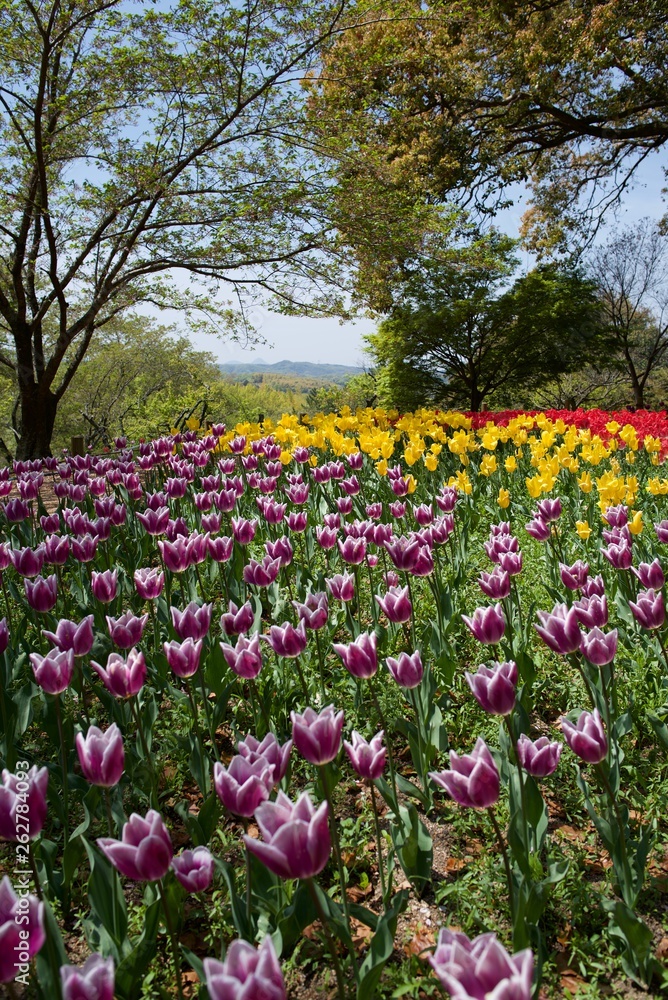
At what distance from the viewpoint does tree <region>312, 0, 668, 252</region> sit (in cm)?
1239

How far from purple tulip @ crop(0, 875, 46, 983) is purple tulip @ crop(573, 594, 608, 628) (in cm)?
160

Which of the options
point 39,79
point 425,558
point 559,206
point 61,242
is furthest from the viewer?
point 559,206

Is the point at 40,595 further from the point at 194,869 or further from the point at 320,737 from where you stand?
the point at 320,737

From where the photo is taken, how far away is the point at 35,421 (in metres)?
14.0

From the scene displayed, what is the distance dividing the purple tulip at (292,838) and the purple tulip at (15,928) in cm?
36

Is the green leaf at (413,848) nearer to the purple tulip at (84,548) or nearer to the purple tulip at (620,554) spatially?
the purple tulip at (620,554)

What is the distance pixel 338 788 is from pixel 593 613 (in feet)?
3.92

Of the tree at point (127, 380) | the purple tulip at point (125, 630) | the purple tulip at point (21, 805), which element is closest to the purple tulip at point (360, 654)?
the purple tulip at point (125, 630)

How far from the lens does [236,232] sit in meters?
13.4

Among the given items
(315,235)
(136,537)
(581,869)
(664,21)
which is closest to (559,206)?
(664,21)

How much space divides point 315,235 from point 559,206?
9279 millimetres

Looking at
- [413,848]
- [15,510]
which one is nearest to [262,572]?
[413,848]

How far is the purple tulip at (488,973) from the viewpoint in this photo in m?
0.78

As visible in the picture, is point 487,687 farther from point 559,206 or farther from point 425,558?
point 559,206
